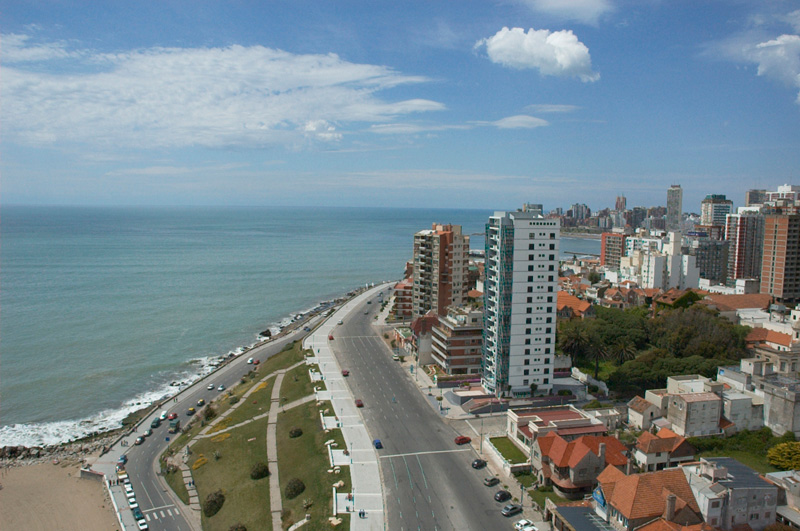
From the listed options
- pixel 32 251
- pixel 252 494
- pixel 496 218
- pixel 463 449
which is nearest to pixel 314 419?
pixel 252 494

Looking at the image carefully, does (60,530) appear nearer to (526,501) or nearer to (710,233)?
(526,501)

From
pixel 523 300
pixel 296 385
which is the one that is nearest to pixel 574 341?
pixel 523 300

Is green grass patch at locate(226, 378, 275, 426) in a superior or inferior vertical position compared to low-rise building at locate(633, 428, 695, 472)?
inferior

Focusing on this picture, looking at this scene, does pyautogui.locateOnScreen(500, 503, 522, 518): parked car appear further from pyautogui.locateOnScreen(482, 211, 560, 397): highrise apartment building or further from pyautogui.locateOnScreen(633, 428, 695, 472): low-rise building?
pyautogui.locateOnScreen(482, 211, 560, 397): highrise apartment building

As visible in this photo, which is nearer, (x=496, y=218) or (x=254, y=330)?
(x=496, y=218)

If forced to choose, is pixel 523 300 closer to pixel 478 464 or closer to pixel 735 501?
pixel 478 464

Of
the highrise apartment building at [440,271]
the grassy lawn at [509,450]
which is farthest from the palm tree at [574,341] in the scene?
the highrise apartment building at [440,271]

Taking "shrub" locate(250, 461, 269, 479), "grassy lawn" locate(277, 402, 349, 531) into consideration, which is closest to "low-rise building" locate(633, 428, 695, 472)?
"grassy lawn" locate(277, 402, 349, 531)
